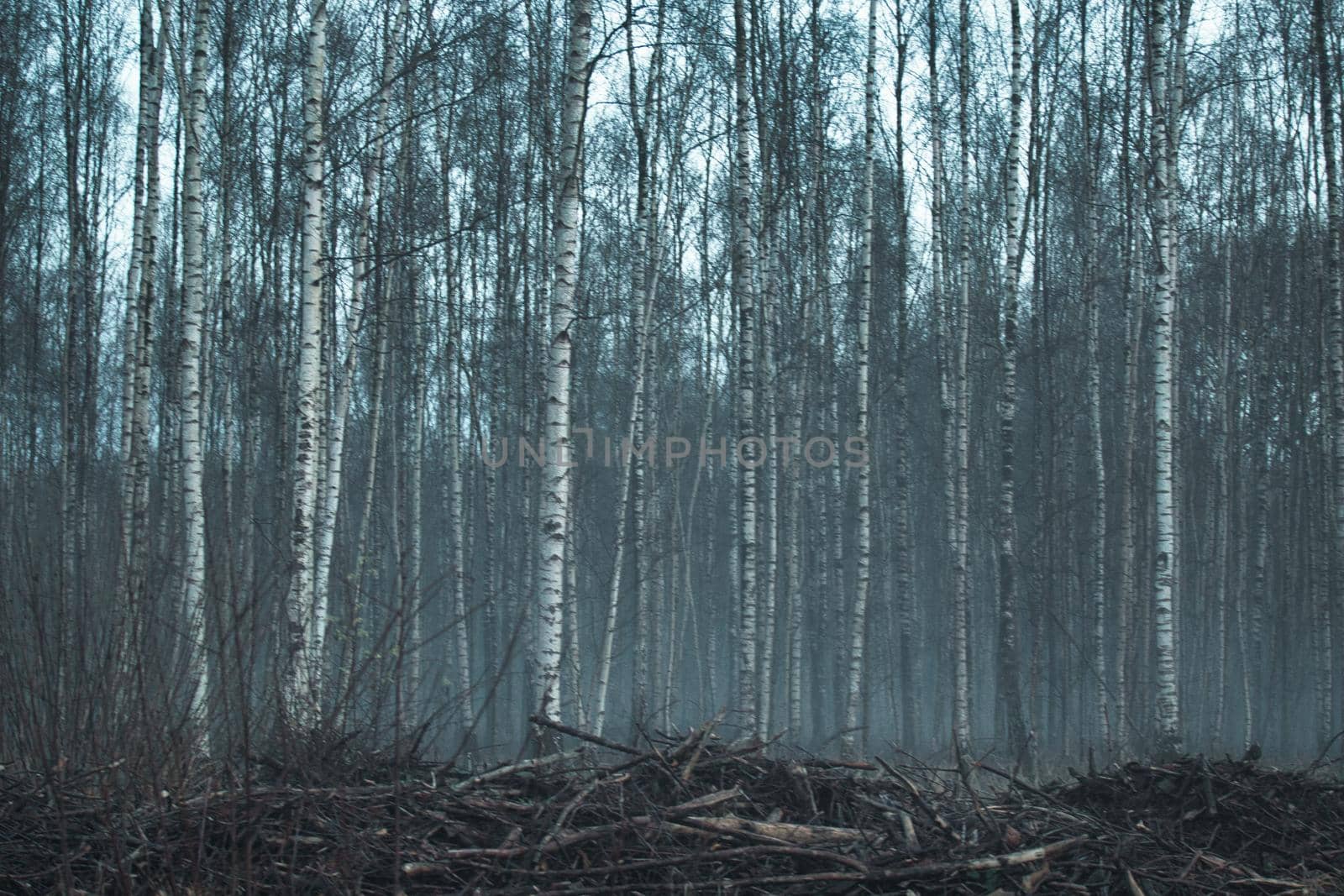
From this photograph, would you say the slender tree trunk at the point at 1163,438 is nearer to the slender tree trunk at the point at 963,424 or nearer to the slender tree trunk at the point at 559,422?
the slender tree trunk at the point at 963,424

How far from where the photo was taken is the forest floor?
354cm

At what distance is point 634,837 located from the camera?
4.00 metres

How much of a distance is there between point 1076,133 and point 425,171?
11.7 metres

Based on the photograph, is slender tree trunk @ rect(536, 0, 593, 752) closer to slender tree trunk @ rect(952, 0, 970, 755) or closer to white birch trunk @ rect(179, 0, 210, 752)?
white birch trunk @ rect(179, 0, 210, 752)

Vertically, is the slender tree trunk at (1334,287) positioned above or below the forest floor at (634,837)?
above

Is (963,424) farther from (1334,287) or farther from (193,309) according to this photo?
(193,309)

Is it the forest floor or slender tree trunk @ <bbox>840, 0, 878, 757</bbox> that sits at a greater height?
slender tree trunk @ <bbox>840, 0, 878, 757</bbox>

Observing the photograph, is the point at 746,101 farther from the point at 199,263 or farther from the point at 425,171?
the point at 425,171

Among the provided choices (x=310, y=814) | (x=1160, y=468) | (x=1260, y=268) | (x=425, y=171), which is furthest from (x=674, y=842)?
(x=1260, y=268)

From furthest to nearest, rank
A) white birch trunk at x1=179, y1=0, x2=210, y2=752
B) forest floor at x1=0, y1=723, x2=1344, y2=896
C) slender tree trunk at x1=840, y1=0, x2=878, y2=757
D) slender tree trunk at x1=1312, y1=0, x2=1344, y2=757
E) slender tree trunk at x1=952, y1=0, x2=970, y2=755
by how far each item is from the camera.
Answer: slender tree trunk at x1=952, y1=0, x2=970, y2=755 < slender tree trunk at x1=840, y1=0, x2=878, y2=757 < slender tree trunk at x1=1312, y1=0, x2=1344, y2=757 < white birch trunk at x1=179, y1=0, x2=210, y2=752 < forest floor at x1=0, y1=723, x2=1344, y2=896

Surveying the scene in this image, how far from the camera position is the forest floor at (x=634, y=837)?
3541 mm

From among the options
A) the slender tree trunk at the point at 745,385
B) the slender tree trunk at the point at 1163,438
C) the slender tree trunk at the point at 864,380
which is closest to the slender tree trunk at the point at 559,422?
the slender tree trunk at the point at 745,385

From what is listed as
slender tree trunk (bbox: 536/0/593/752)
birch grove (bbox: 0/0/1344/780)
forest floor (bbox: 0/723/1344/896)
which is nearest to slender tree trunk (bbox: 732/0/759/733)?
birch grove (bbox: 0/0/1344/780)

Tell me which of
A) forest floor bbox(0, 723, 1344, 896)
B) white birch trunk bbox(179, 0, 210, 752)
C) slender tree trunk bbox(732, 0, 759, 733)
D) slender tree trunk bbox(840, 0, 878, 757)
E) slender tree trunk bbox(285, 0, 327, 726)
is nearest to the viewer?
forest floor bbox(0, 723, 1344, 896)
